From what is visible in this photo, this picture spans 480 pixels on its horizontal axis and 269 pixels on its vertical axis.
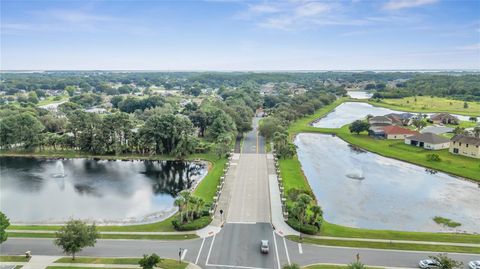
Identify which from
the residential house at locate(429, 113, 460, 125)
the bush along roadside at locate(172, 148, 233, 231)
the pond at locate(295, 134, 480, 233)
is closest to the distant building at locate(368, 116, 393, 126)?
the residential house at locate(429, 113, 460, 125)

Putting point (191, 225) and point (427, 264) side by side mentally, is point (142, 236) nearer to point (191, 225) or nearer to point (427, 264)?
point (191, 225)

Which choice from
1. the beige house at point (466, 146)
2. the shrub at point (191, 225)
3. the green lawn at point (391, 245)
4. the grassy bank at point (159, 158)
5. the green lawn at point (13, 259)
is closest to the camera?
the green lawn at point (13, 259)

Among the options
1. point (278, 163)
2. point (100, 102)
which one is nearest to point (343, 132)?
point (278, 163)

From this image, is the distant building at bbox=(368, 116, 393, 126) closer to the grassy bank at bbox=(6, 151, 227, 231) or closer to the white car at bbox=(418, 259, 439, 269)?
the grassy bank at bbox=(6, 151, 227, 231)

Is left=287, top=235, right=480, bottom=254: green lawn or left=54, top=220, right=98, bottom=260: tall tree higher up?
left=54, top=220, right=98, bottom=260: tall tree

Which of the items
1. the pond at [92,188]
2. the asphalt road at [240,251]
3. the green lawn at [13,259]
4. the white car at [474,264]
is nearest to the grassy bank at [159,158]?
the pond at [92,188]

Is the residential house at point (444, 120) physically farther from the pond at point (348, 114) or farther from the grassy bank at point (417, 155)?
the grassy bank at point (417, 155)

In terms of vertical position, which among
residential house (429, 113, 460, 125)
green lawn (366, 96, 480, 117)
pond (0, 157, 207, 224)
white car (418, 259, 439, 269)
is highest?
green lawn (366, 96, 480, 117)

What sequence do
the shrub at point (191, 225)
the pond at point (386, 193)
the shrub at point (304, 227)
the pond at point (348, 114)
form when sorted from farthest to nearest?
the pond at point (348, 114), the pond at point (386, 193), the shrub at point (191, 225), the shrub at point (304, 227)
